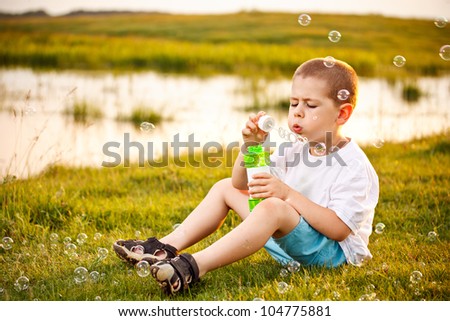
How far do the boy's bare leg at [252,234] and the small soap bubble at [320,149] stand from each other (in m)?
0.32

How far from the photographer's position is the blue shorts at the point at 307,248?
281 centimetres

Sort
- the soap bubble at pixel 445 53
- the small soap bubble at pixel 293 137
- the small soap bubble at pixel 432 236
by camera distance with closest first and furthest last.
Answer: the small soap bubble at pixel 293 137 < the small soap bubble at pixel 432 236 < the soap bubble at pixel 445 53

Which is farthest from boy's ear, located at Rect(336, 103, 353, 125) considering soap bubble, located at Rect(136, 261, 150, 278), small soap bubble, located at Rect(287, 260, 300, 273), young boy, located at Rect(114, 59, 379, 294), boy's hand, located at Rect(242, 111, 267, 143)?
soap bubble, located at Rect(136, 261, 150, 278)

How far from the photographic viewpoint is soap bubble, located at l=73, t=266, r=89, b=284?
2.94m

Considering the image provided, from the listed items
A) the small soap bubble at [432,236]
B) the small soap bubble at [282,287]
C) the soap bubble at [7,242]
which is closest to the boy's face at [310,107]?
the small soap bubble at [282,287]

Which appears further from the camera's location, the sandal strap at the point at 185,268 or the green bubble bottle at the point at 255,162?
the green bubble bottle at the point at 255,162

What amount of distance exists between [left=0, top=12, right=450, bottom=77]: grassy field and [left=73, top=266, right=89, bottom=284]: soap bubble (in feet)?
23.2

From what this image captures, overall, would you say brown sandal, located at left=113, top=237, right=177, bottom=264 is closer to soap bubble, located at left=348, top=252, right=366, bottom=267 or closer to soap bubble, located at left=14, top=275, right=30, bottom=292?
soap bubble, located at left=14, top=275, right=30, bottom=292

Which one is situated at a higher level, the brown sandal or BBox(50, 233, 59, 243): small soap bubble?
the brown sandal

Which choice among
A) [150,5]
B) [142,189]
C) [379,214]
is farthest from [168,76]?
[379,214]

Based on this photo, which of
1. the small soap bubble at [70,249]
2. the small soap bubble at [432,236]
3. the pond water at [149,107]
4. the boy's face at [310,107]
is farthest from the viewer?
the pond water at [149,107]

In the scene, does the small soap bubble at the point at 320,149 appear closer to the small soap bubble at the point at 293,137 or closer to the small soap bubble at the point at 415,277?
the small soap bubble at the point at 293,137

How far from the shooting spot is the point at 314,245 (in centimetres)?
289

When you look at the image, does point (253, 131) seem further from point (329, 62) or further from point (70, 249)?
point (70, 249)
